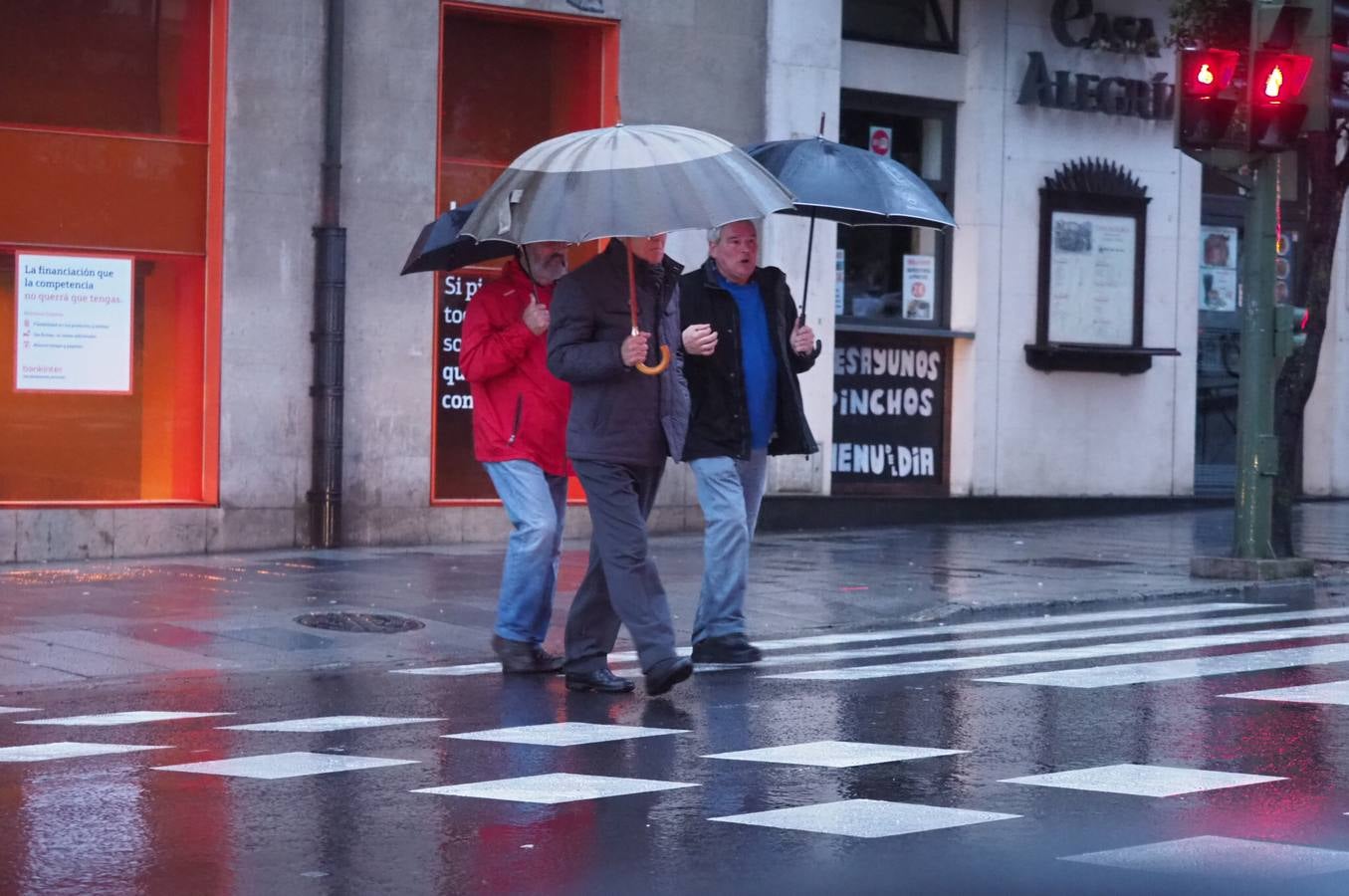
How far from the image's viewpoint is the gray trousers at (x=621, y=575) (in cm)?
830

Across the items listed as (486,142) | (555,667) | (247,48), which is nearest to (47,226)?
(247,48)

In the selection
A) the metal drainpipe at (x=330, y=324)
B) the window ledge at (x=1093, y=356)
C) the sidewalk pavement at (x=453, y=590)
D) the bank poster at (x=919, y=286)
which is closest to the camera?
the sidewalk pavement at (x=453, y=590)

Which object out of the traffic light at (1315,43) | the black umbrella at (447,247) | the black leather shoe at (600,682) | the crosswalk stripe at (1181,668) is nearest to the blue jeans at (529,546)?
the black leather shoe at (600,682)

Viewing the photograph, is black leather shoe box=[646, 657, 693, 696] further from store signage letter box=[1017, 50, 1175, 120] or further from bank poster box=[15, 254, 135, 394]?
store signage letter box=[1017, 50, 1175, 120]

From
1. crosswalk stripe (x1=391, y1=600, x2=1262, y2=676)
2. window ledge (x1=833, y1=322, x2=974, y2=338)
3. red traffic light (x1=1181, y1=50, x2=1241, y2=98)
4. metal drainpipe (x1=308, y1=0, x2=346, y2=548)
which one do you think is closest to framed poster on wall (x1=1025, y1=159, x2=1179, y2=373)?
window ledge (x1=833, y1=322, x2=974, y2=338)

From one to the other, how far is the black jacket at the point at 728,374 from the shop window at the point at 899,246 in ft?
31.8

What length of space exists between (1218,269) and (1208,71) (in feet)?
28.0

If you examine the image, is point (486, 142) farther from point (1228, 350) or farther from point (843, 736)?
point (843, 736)

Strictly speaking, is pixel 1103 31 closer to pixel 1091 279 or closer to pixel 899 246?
pixel 1091 279

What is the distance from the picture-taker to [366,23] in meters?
16.8

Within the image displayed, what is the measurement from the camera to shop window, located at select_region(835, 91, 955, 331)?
19.4 meters

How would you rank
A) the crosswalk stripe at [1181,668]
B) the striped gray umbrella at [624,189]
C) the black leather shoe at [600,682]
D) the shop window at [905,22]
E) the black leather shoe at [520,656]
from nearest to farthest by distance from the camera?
the striped gray umbrella at [624,189] → the black leather shoe at [600,682] → the crosswalk stripe at [1181,668] → the black leather shoe at [520,656] → the shop window at [905,22]

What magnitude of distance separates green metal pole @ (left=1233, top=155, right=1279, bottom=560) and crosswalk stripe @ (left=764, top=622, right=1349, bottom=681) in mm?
3050

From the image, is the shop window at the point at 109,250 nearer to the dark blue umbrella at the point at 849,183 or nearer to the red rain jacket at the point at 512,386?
the dark blue umbrella at the point at 849,183
